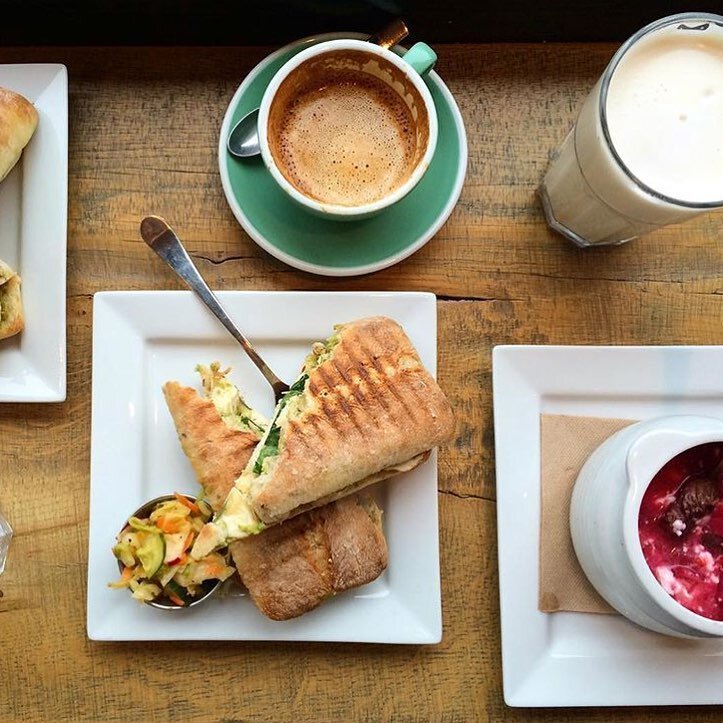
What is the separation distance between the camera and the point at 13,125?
1229 mm

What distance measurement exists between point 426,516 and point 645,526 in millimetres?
327

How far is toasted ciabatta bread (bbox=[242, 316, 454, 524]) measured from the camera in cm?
111

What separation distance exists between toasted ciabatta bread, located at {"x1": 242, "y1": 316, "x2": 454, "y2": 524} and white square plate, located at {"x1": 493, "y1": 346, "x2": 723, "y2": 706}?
0.47 feet

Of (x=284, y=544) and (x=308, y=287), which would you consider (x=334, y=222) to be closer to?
(x=308, y=287)

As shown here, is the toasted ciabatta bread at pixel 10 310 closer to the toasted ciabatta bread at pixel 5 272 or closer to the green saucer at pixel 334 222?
the toasted ciabatta bread at pixel 5 272

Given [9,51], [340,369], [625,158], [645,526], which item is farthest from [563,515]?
[9,51]

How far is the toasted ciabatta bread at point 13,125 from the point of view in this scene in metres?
1.23

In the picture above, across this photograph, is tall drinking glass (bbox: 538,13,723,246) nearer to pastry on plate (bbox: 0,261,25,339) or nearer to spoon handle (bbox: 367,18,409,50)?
spoon handle (bbox: 367,18,409,50)

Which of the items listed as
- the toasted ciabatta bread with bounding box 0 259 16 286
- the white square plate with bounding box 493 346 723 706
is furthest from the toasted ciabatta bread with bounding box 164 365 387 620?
the toasted ciabatta bread with bounding box 0 259 16 286

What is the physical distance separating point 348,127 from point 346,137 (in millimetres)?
17

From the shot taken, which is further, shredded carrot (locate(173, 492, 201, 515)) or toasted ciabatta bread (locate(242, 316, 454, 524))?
shredded carrot (locate(173, 492, 201, 515))

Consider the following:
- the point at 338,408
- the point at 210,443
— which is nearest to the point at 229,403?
the point at 210,443

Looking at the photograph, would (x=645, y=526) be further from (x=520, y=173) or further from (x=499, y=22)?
(x=499, y=22)

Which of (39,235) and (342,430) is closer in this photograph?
(342,430)
